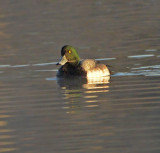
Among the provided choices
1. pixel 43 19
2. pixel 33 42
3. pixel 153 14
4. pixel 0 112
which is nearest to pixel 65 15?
pixel 43 19

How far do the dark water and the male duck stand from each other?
0.28m

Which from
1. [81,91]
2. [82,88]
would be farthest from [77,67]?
[81,91]

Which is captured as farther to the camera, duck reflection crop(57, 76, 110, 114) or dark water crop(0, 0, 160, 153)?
duck reflection crop(57, 76, 110, 114)

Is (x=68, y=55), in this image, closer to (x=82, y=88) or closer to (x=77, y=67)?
(x=77, y=67)

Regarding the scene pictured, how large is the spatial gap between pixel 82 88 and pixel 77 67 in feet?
6.51

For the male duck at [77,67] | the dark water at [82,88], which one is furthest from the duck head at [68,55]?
the dark water at [82,88]

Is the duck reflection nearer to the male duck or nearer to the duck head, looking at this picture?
the male duck

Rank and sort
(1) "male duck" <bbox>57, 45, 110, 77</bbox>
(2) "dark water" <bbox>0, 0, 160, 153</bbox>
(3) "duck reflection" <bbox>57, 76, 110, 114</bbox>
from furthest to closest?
(1) "male duck" <bbox>57, 45, 110, 77</bbox> < (3) "duck reflection" <bbox>57, 76, 110, 114</bbox> < (2) "dark water" <bbox>0, 0, 160, 153</bbox>

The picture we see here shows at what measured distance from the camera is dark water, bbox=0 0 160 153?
895 centimetres

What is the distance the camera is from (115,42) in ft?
65.1

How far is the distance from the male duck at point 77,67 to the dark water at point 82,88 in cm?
28

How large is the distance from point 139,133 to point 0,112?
3.04 m

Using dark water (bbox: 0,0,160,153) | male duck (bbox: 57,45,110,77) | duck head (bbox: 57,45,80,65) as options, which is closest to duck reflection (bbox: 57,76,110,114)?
dark water (bbox: 0,0,160,153)

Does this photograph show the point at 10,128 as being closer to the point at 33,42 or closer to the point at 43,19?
the point at 33,42
